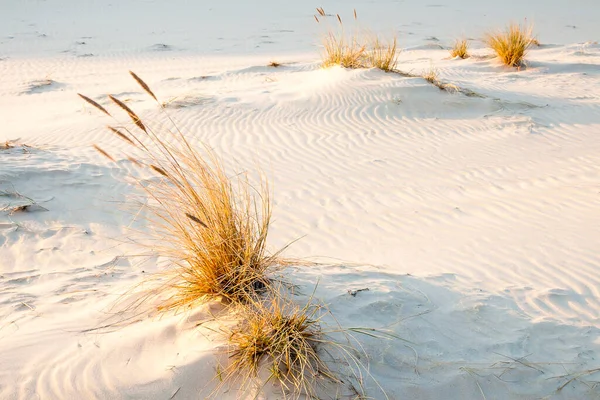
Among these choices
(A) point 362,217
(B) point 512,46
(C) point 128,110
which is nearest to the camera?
(C) point 128,110

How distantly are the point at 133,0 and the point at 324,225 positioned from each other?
63.1 ft

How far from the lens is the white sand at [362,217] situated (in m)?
2.44

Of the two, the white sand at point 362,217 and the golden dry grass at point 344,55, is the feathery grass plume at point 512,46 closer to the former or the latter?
the white sand at point 362,217

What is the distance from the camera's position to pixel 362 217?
4.83 meters

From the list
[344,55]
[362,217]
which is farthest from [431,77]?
[362,217]

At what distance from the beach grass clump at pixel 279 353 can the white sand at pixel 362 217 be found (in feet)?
0.28

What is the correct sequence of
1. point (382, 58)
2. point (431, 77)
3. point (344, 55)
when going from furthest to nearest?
point (344, 55)
point (382, 58)
point (431, 77)

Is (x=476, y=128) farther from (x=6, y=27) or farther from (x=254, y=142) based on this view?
(x=6, y=27)

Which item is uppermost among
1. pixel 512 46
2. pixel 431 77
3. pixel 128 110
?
pixel 128 110

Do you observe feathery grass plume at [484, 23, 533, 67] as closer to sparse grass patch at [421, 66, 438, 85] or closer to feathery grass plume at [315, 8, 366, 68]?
sparse grass patch at [421, 66, 438, 85]

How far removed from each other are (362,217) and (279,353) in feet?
8.77

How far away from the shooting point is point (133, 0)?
20922mm

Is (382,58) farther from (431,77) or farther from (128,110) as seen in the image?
(128,110)

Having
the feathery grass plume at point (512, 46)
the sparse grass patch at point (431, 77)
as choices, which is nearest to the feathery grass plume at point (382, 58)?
the sparse grass patch at point (431, 77)
